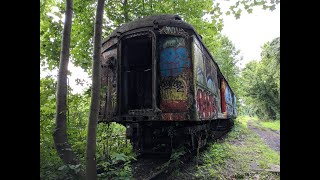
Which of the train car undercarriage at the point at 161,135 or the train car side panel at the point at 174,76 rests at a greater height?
the train car side panel at the point at 174,76

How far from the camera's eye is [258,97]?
3391 centimetres

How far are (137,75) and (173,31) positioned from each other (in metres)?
1.78

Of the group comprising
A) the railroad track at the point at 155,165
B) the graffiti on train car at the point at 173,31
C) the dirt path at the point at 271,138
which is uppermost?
the graffiti on train car at the point at 173,31

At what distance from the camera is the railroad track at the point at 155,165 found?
18.6 ft

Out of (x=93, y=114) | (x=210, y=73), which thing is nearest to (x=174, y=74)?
(x=93, y=114)

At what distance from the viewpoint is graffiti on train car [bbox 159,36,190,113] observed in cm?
608

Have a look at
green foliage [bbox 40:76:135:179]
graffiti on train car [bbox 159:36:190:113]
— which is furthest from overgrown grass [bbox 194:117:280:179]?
green foliage [bbox 40:76:135:179]

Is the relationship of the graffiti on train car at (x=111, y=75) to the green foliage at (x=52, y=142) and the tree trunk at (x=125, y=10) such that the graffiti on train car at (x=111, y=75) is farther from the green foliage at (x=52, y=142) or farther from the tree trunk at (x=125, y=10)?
the tree trunk at (x=125, y=10)

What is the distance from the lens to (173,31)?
6.36m

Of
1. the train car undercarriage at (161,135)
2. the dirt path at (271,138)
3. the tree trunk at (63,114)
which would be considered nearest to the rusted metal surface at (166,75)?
the train car undercarriage at (161,135)

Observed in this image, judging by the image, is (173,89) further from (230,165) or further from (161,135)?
(230,165)

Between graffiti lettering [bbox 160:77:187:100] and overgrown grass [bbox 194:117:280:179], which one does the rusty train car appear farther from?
overgrown grass [bbox 194:117:280:179]
